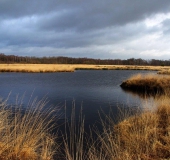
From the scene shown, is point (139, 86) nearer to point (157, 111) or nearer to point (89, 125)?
point (157, 111)

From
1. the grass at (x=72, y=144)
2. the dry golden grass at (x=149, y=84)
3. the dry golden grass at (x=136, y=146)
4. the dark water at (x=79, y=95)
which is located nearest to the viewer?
the grass at (x=72, y=144)

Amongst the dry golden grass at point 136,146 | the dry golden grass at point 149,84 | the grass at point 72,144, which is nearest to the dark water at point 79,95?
the dry golden grass at point 149,84

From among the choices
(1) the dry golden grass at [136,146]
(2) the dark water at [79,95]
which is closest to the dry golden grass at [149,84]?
(2) the dark water at [79,95]

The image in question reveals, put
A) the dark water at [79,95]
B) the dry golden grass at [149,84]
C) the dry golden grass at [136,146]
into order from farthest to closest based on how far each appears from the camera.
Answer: the dry golden grass at [149,84] → the dark water at [79,95] → the dry golden grass at [136,146]

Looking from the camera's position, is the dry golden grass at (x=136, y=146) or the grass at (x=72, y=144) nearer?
the grass at (x=72, y=144)

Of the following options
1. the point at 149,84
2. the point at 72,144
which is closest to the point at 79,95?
the point at 149,84

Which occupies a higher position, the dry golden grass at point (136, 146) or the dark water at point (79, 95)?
the dry golden grass at point (136, 146)

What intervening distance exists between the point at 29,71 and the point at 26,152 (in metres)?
32.2

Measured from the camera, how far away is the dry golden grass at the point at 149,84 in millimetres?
15538

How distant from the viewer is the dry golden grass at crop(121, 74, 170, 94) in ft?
51.0

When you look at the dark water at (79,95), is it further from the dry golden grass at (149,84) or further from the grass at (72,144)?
the grass at (72,144)

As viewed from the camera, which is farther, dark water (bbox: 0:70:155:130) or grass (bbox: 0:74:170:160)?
dark water (bbox: 0:70:155:130)

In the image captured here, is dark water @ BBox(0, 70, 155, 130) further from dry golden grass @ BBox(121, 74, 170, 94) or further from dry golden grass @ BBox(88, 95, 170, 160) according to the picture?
dry golden grass @ BBox(88, 95, 170, 160)

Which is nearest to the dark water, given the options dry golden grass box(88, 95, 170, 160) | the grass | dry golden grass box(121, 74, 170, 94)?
dry golden grass box(121, 74, 170, 94)
